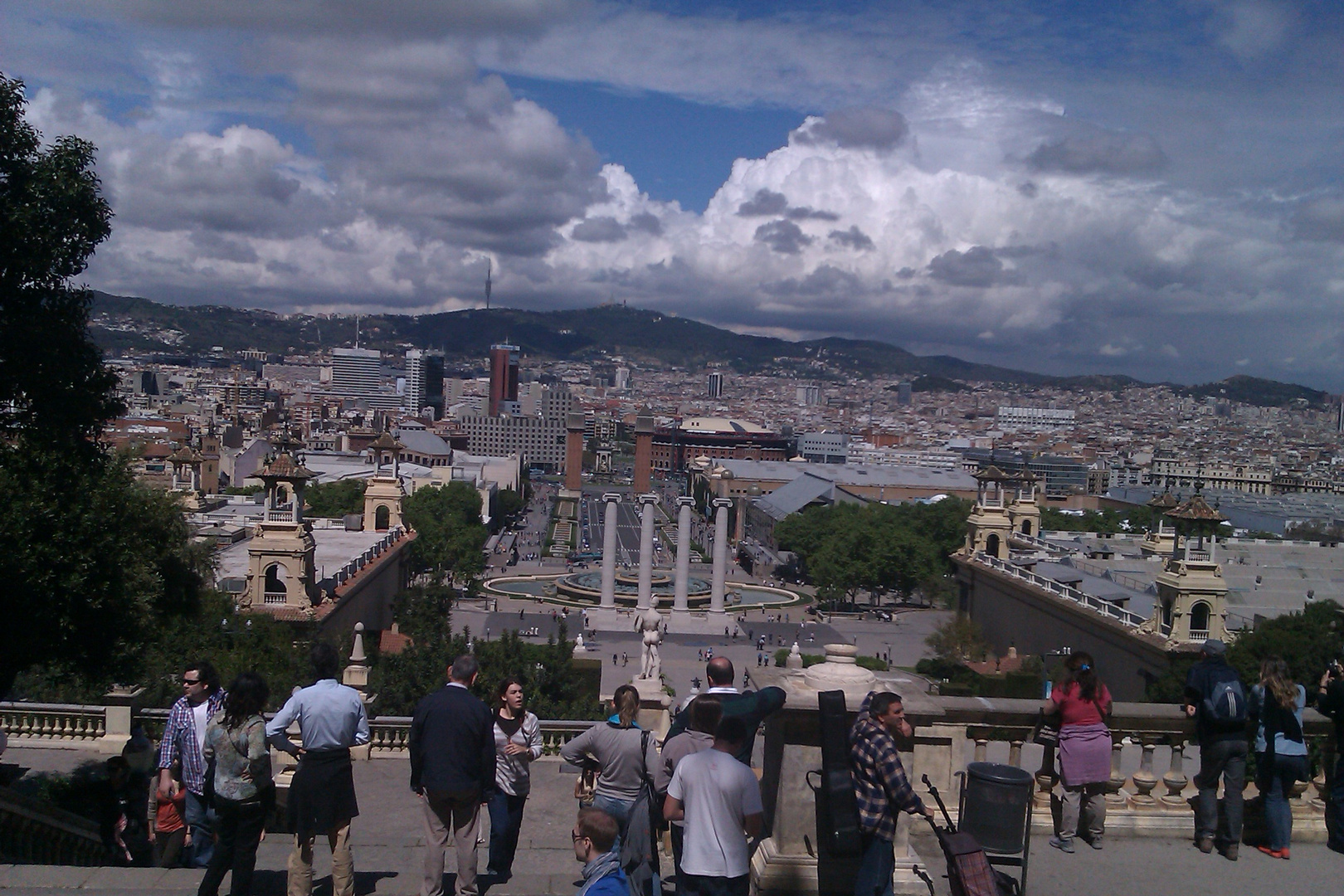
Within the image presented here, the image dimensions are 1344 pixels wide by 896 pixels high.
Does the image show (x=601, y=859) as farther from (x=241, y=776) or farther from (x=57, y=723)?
(x=57, y=723)

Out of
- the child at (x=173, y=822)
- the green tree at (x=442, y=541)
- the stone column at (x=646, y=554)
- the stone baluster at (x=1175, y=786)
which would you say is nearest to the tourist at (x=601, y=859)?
the child at (x=173, y=822)

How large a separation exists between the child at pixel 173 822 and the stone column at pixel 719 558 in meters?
43.4

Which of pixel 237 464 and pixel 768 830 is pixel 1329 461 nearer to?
pixel 237 464

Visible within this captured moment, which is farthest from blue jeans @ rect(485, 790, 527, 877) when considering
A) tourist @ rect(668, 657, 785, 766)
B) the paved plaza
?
tourist @ rect(668, 657, 785, 766)

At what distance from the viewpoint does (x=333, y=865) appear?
18.7ft

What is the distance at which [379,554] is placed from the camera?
3531cm

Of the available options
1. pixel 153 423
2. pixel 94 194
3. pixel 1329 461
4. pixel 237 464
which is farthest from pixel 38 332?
pixel 1329 461

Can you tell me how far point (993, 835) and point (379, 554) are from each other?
3170 cm

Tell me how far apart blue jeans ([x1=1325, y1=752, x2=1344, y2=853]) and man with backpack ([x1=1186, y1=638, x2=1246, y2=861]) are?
617 mm

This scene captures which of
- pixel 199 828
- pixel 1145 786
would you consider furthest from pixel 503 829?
pixel 1145 786

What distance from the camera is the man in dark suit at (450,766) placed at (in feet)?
19.4

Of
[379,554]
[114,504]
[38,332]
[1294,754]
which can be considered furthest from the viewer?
[379,554]

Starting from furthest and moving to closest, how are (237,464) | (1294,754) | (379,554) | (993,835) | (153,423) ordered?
(153,423), (237,464), (379,554), (1294,754), (993,835)

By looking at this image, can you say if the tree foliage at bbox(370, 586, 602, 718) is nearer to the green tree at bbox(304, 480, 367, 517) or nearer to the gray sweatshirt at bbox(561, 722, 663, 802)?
the gray sweatshirt at bbox(561, 722, 663, 802)
